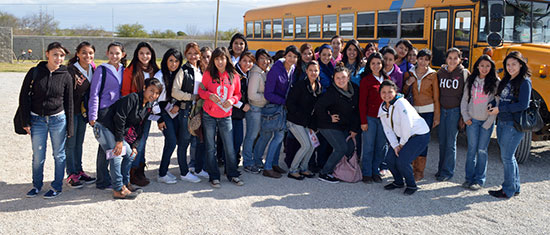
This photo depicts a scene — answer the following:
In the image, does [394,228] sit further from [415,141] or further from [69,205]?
[69,205]

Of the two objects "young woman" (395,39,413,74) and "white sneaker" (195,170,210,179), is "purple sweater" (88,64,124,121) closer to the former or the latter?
"white sneaker" (195,170,210,179)

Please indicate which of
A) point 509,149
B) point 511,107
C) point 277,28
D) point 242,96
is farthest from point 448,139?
point 277,28

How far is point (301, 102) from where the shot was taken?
16.6 feet

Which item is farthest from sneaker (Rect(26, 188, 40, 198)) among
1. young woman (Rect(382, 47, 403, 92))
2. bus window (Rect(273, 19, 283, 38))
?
bus window (Rect(273, 19, 283, 38))

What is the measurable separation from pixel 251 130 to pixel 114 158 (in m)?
1.65

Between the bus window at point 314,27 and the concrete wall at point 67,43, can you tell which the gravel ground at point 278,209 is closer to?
the bus window at point 314,27

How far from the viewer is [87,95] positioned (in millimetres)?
4688

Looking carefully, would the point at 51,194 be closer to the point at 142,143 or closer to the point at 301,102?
the point at 142,143

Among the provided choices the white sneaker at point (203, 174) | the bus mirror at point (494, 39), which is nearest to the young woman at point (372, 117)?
the white sneaker at point (203, 174)

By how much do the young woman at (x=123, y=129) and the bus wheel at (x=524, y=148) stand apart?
4.52 meters

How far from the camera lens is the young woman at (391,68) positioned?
5.27 meters

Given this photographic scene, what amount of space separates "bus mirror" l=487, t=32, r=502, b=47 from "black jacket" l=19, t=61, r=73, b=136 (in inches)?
223

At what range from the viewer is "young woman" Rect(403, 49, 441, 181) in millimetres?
5188

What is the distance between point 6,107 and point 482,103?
9.81 meters
